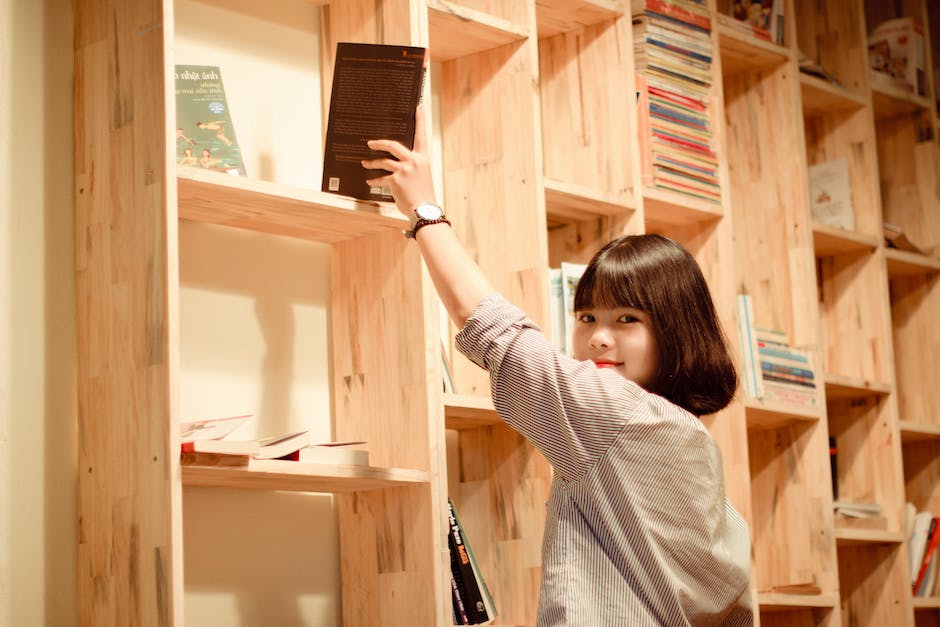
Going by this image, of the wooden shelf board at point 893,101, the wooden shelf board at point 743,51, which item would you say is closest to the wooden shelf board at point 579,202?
the wooden shelf board at point 743,51

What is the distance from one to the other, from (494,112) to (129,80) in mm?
987

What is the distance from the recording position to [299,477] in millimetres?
2172

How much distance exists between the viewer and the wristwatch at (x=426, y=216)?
1.99 meters

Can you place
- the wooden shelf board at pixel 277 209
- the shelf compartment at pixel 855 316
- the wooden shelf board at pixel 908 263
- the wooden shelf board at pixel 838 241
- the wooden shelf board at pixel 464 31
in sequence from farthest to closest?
the wooden shelf board at pixel 908 263, the shelf compartment at pixel 855 316, the wooden shelf board at pixel 838 241, the wooden shelf board at pixel 464 31, the wooden shelf board at pixel 277 209

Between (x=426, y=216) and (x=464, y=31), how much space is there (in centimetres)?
88

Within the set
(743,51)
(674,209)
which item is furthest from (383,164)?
(743,51)

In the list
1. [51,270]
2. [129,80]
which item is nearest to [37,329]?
[51,270]

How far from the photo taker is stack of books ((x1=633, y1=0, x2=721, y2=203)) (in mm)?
3119

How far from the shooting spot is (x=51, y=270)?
86.5 inches

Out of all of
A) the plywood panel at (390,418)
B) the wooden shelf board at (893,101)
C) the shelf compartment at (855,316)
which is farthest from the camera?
the wooden shelf board at (893,101)

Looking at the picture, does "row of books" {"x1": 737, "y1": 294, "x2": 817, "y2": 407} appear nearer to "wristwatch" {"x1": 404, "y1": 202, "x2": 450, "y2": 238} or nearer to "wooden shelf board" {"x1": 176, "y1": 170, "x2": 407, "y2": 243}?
"wooden shelf board" {"x1": 176, "y1": 170, "x2": 407, "y2": 243}

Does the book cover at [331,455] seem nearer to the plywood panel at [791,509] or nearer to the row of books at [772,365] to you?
the row of books at [772,365]

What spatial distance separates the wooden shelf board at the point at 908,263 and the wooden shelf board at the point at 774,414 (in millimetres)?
779

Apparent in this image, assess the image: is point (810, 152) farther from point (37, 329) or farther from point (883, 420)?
point (37, 329)
